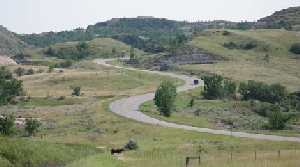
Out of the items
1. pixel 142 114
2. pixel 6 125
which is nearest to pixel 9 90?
pixel 142 114

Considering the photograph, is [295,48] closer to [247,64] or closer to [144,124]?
[247,64]

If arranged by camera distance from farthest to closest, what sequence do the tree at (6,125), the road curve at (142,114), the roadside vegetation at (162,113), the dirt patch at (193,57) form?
the dirt patch at (193,57) < the tree at (6,125) < the road curve at (142,114) < the roadside vegetation at (162,113)

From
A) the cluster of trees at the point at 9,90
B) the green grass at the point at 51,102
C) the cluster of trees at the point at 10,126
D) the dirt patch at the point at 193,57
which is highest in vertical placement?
the dirt patch at the point at 193,57

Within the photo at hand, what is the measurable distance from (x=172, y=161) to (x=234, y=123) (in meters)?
43.2

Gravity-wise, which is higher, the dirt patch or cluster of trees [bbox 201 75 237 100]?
the dirt patch

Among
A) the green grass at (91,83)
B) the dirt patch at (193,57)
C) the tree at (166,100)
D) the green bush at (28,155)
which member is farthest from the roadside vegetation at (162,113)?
the dirt patch at (193,57)

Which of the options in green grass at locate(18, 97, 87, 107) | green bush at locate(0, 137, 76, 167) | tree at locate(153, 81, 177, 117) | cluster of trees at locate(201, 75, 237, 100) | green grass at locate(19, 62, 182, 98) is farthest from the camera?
green grass at locate(19, 62, 182, 98)

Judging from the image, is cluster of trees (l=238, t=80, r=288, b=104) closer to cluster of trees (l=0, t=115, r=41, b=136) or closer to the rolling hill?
the rolling hill

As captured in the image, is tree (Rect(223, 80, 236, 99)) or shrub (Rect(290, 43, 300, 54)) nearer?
tree (Rect(223, 80, 236, 99))

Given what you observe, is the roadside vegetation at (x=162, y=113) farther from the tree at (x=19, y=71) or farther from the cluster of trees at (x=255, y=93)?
the tree at (x=19, y=71)

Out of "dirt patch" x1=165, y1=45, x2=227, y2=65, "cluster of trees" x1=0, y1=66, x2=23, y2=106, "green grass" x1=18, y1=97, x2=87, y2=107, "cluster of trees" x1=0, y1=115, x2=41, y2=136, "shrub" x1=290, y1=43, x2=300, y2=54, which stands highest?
"shrub" x1=290, y1=43, x2=300, y2=54

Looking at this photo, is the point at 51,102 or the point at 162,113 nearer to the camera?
the point at 162,113

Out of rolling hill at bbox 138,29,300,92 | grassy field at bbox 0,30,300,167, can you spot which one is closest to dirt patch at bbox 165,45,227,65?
rolling hill at bbox 138,29,300,92

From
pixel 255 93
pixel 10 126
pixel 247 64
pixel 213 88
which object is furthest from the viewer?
pixel 247 64
